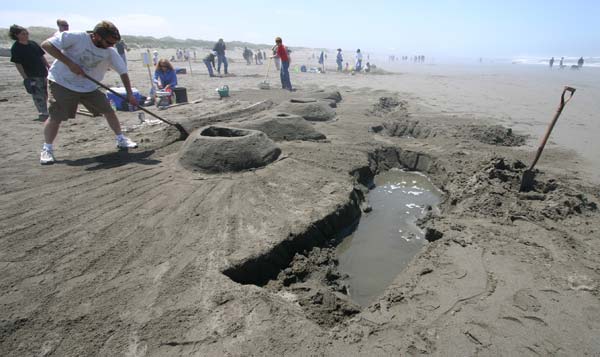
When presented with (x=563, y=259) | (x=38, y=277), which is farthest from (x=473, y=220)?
(x=38, y=277)

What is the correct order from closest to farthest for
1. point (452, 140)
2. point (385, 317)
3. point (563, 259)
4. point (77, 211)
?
point (385, 317), point (563, 259), point (77, 211), point (452, 140)

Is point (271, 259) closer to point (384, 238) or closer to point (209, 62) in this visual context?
point (384, 238)

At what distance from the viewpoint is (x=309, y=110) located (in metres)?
7.96

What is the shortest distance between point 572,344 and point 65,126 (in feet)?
28.5

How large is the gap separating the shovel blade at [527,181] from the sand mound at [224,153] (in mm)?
3545

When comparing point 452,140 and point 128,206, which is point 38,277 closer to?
point 128,206

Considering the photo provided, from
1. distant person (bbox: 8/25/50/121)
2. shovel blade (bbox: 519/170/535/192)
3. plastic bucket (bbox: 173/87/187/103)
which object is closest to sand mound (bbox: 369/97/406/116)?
shovel blade (bbox: 519/170/535/192)

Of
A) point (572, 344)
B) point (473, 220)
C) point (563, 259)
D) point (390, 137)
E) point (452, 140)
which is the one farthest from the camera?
point (390, 137)

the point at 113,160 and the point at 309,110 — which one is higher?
the point at 309,110

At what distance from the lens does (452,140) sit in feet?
21.9

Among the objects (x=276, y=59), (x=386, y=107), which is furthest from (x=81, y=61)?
(x=276, y=59)

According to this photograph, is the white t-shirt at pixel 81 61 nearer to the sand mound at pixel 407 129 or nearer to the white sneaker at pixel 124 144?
the white sneaker at pixel 124 144

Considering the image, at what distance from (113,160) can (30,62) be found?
399 cm

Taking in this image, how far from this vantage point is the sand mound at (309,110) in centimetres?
791
